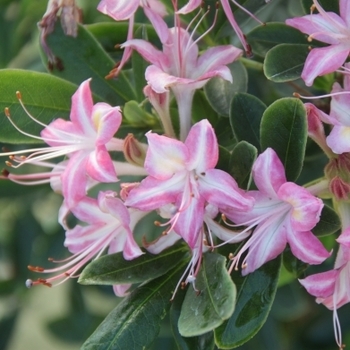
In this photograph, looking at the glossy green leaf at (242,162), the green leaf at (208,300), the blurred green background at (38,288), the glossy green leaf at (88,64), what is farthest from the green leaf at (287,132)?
the blurred green background at (38,288)

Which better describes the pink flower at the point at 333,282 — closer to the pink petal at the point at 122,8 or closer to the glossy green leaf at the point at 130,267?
the glossy green leaf at the point at 130,267

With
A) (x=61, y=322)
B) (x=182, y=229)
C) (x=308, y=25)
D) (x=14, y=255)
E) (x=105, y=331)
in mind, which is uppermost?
(x=308, y=25)

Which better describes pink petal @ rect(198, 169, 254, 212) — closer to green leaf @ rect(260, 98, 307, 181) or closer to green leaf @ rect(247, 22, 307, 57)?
green leaf @ rect(260, 98, 307, 181)

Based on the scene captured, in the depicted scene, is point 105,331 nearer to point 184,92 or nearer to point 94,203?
point 94,203

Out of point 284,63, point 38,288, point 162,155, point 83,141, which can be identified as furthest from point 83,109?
point 38,288

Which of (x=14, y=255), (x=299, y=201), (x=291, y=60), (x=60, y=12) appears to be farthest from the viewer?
(x=14, y=255)

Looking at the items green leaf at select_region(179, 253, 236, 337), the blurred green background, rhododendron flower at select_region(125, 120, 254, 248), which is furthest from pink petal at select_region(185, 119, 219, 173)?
the blurred green background

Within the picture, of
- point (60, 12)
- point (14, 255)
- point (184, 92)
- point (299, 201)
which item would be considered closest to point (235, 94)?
point (184, 92)
